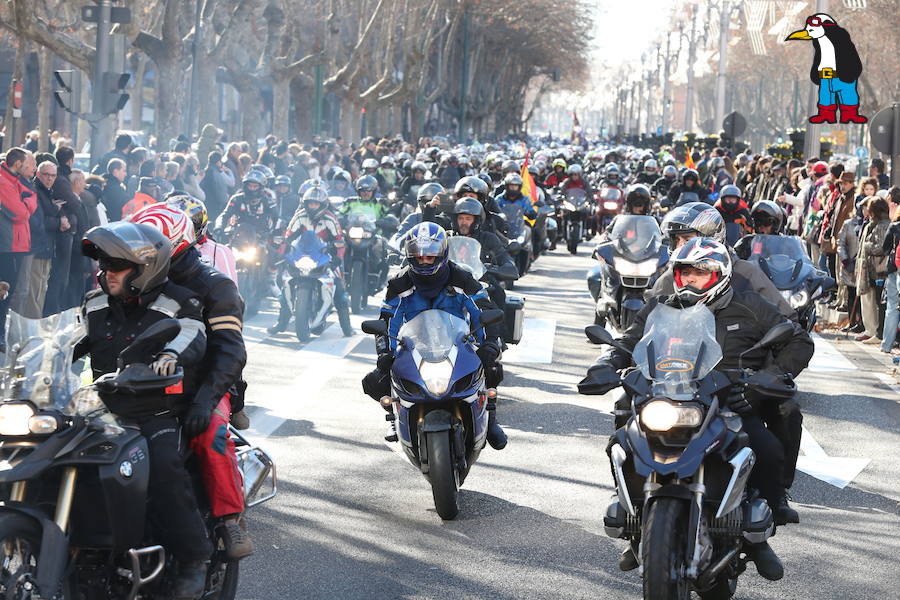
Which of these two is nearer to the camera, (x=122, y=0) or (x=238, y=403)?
(x=238, y=403)

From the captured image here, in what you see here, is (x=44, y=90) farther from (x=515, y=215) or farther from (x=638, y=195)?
(x=638, y=195)

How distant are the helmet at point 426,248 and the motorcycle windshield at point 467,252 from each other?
2200mm

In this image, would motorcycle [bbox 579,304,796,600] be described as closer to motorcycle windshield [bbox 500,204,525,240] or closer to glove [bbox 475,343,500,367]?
glove [bbox 475,343,500,367]

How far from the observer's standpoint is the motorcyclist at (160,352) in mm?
5727

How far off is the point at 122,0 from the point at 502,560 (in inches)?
966

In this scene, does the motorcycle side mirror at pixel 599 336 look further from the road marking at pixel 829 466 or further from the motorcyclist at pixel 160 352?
the road marking at pixel 829 466

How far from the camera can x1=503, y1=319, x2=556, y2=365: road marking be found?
15327mm

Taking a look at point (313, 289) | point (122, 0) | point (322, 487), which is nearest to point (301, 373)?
point (313, 289)

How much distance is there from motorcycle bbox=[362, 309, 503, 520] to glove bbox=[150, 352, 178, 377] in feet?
9.10

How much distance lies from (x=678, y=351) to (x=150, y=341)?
1.97 m

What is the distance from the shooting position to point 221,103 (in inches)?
2633

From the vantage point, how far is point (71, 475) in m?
5.35

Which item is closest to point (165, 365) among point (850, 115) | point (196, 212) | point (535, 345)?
point (196, 212)

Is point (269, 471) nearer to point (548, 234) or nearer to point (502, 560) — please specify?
point (502, 560)
